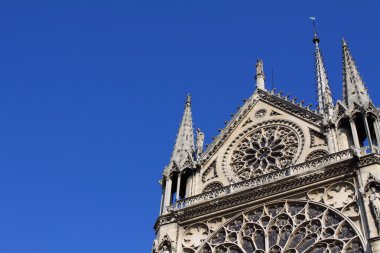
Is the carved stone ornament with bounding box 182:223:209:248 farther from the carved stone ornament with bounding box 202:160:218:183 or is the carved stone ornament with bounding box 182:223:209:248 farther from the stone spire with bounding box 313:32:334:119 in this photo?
the stone spire with bounding box 313:32:334:119

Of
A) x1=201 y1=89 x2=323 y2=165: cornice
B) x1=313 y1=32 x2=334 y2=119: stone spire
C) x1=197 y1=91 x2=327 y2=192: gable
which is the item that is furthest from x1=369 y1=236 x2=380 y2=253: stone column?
x1=201 y1=89 x2=323 y2=165: cornice

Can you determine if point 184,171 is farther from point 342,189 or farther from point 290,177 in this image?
point 342,189

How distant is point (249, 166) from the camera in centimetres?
2089

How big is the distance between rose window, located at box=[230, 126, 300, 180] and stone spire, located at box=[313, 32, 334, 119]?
1.35 m

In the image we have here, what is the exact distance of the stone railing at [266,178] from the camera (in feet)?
61.0

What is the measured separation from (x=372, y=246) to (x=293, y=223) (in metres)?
2.68

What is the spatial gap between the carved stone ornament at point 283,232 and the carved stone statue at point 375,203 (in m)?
0.70

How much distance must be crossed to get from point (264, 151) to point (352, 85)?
3.65 m

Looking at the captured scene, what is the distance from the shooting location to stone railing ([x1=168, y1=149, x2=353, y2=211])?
61.0 feet

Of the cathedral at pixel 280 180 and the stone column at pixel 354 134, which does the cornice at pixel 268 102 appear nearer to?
the cathedral at pixel 280 180

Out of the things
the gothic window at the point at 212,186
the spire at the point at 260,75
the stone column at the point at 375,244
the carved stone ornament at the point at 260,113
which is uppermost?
the spire at the point at 260,75

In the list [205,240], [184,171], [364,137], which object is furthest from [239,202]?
[364,137]

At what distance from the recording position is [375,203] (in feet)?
53.8

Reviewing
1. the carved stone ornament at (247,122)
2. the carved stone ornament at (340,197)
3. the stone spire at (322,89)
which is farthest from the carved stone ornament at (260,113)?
the carved stone ornament at (340,197)
